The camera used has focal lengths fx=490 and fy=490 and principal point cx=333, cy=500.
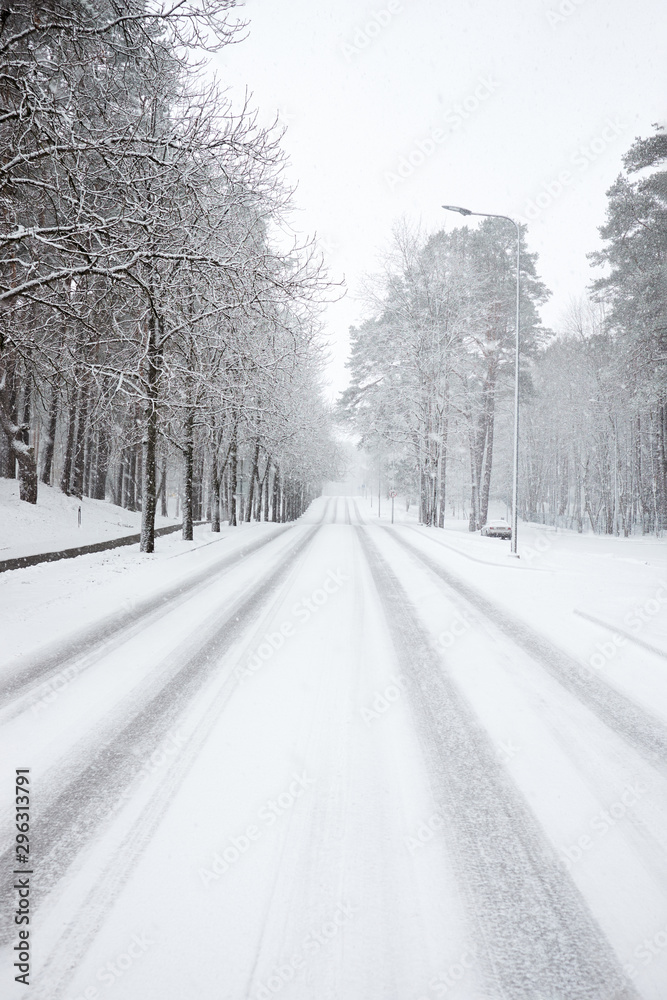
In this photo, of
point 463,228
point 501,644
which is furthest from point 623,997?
point 463,228

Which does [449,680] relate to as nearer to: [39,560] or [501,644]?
[501,644]

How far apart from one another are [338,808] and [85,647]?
3.83m

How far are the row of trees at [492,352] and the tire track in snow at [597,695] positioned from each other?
19.2m

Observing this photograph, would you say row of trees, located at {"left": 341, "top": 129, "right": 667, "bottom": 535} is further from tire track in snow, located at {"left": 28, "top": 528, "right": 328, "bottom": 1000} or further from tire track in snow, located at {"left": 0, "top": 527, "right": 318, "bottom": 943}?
tire track in snow, located at {"left": 28, "top": 528, "right": 328, "bottom": 1000}

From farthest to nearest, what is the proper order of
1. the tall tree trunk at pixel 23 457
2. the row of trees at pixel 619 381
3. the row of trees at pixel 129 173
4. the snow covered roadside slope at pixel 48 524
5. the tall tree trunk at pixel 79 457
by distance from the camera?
the tall tree trunk at pixel 79 457, the row of trees at pixel 619 381, the tall tree trunk at pixel 23 457, the snow covered roadside slope at pixel 48 524, the row of trees at pixel 129 173

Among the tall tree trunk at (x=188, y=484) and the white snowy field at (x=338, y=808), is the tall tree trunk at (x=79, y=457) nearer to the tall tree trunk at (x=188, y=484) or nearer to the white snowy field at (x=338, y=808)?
the tall tree trunk at (x=188, y=484)

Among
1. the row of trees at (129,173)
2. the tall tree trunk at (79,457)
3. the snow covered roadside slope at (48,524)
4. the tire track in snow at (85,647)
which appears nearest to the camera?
the tire track in snow at (85,647)

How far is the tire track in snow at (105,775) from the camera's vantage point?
7.51 feet

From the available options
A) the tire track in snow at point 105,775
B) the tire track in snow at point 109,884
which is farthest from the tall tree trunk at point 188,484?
the tire track in snow at point 109,884

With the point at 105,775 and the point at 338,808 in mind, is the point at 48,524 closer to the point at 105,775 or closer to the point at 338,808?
the point at 105,775

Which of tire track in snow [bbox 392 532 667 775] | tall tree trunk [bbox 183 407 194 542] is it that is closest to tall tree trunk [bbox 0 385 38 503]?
tall tree trunk [bbox 183 407 194 542]

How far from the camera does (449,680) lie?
4668 millimetres

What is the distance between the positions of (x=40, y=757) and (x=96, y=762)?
392 mm

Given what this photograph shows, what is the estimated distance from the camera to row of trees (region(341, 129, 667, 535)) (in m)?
22.2
